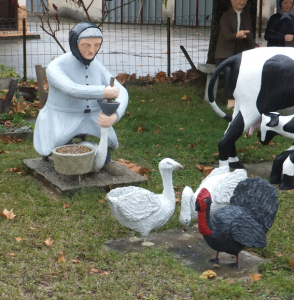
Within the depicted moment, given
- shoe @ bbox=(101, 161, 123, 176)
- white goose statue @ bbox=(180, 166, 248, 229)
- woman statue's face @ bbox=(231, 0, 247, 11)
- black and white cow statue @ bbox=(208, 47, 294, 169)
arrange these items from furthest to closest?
woman statue's face @ bbox=(231, 0, 247, 11)
shoe @ bbox=(101, 161, 123, 176)
black and white cow statue @ bbox=(208, 47, 294, 169)
white goose statue @ bbox=(180, 166, 248, 229)

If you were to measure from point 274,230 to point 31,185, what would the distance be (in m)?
2.50

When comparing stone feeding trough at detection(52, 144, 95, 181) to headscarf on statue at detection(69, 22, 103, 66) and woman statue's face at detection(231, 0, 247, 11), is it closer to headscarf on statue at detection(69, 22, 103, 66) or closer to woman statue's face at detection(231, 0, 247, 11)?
headscarf on statue at detection(69, 22, 103, 66)

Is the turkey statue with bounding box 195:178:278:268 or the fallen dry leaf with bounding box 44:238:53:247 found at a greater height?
the turkey statue with bounding box 195:178:278:268

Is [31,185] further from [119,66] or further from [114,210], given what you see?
[119,66]

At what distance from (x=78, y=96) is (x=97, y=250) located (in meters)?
1.61

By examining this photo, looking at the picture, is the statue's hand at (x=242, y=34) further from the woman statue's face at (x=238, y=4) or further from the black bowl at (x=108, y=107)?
the black bowl at (x=108, y=107)

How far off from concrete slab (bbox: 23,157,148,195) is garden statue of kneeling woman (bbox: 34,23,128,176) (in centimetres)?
14

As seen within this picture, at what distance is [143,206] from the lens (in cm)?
400

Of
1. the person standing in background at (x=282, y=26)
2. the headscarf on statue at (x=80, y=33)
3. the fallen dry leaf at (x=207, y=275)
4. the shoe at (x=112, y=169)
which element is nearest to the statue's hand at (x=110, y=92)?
the headscarf on statue at (x=80, y=33)

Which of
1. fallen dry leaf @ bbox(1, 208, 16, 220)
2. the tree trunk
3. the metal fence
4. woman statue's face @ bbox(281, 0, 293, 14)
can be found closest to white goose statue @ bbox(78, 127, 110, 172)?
fallen dry leaf @ bbox(1, 208, 16, 220)

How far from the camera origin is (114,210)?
403 cm

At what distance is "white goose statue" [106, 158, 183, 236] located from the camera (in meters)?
3.98

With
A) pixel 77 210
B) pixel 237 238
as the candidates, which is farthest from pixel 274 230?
pixel 77 210

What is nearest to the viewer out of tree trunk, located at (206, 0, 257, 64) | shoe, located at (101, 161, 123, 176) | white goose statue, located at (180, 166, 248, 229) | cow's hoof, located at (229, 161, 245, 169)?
white goose statue, located at (180, 166, 248, 229)
